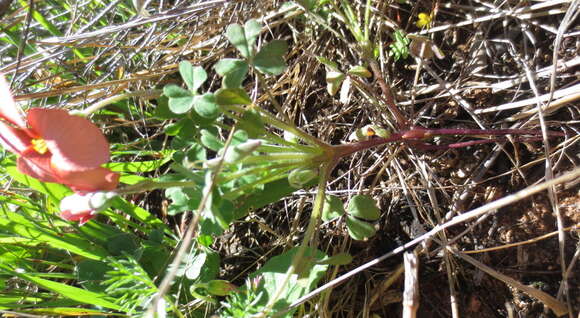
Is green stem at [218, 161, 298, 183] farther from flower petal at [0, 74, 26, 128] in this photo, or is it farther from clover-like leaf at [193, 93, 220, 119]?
flower petal at [0, 74, 26, 128]

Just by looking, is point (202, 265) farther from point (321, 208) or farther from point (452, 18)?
point (452, 18)

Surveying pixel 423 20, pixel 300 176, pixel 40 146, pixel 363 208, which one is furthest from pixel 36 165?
pixel 423 20

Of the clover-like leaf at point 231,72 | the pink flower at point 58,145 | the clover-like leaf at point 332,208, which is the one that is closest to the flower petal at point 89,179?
the pink flower at point 58,145

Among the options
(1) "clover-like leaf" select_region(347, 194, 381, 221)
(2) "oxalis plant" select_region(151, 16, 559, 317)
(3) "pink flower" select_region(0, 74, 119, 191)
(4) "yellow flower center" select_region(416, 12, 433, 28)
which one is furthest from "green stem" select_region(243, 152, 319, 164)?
(4) "yellow flower center" select_region(416, 12, 433, 28)

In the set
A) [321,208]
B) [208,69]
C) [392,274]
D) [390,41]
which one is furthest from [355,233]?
[208,69]

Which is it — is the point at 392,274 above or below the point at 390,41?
below

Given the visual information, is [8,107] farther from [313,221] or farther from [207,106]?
[313,221]
